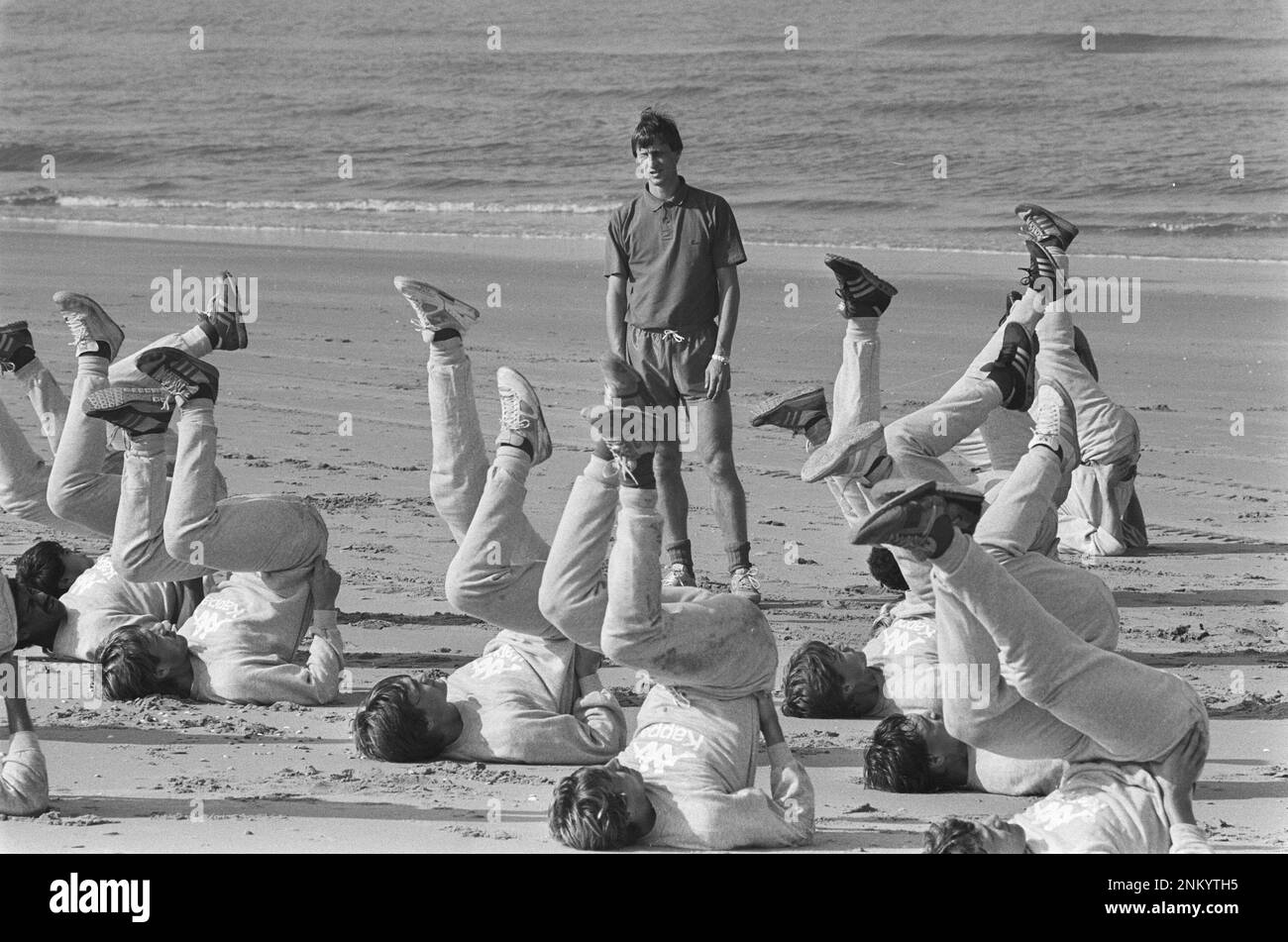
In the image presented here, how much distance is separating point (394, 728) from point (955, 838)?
2.08 metres

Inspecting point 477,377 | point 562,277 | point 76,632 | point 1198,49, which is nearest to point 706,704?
point 76,632

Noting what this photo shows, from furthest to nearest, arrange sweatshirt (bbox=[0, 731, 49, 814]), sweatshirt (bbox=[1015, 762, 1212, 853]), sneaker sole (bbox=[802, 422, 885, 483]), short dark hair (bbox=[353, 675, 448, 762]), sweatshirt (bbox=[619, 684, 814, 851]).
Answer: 1. short dark hair (bbox=[353, 675, 448, 762])
2. sneaker sole (bbox=[802, 422, 885, 483])
3. sweatshirt (bbox=[0, 731, 49, 814])
4. sweatshirt (bbox=[619, 684, 814, 851])
5. sweatshirt (bbox=[1015, 762, 1212, 853])

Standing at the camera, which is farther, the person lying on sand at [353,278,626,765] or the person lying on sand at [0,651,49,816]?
the person lying on sand at [353,278,626,765]

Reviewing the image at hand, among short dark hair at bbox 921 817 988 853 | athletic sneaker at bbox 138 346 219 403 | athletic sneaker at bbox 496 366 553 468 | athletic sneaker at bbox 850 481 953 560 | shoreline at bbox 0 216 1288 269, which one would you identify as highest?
shoreline at bbox 0 216 1288 269

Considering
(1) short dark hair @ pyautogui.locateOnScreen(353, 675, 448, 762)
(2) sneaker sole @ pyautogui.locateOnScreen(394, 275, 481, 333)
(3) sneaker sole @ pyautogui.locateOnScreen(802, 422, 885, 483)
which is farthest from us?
(2) sneaker sole @ pyautogui.locateOnScreen(394, 275, 481, 333)

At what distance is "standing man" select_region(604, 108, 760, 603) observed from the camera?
27.3ft

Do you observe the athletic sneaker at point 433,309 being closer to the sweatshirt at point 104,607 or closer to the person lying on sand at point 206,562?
the person lying on sand at point 206,562

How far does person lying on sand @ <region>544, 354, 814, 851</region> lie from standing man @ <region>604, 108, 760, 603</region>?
9.01ft

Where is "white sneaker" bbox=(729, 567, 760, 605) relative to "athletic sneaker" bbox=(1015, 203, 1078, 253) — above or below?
below

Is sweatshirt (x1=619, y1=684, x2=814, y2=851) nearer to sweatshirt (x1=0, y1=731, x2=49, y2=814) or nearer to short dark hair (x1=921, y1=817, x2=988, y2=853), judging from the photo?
short dark hair (x1=921, y1=817, x2=988, y2=853)

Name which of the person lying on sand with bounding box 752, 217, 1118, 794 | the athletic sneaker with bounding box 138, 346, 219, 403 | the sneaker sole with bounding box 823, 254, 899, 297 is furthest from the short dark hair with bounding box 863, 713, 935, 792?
the athletic sneaker with bounding box 138, 346, 219, 403

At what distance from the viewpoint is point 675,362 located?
8.47 metres

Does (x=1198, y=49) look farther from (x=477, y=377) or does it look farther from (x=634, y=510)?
(x=634, y=510)

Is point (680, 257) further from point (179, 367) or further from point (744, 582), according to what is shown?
point (179, 367)
